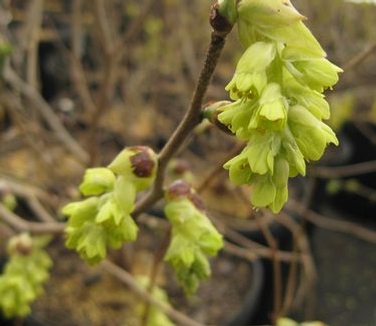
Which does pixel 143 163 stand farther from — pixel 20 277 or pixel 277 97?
pixel 20 277

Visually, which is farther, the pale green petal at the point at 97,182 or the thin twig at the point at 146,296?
the thin twig at the point at 146,296

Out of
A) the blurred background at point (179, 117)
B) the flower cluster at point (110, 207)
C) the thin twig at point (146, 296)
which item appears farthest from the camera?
the blurred background at point (179, 117)

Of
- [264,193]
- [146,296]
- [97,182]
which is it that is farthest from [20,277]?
[264,193]

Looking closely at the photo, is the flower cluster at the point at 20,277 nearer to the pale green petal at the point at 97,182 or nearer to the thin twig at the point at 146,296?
the thin twig at the point at 146,296

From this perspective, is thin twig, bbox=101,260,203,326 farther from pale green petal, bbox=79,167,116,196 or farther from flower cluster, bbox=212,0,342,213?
flower cluster, bbox=212,0,342,213

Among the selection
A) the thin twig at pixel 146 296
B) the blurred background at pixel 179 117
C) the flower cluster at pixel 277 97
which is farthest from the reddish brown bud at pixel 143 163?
the blurred background at pixel 179 117

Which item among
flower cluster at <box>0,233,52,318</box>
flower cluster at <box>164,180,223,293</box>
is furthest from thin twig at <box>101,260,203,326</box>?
flower cluster at <box>164,180,223,293</box>

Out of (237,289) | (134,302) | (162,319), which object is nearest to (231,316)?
(237,289)
